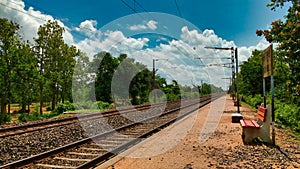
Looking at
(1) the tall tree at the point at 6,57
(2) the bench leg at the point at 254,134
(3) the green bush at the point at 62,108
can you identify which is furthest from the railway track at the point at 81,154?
(1) the tall tree at the point at 6,57

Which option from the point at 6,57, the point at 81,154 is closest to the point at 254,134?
the point at 81,154

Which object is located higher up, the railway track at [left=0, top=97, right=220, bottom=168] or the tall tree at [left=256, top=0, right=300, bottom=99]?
the tall tree at [left=256, top=0, right=300, bottom=99]

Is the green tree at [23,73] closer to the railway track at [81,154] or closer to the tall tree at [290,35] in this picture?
the railway track at [81,154]

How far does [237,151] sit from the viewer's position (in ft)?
21.0

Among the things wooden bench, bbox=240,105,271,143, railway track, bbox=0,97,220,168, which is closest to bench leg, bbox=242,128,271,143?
wooden bench, bbox=240,105,271,143

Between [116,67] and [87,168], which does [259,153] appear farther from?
[116,67]

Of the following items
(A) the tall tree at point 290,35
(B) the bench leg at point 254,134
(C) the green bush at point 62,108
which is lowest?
(C) the green bush at point 62,108

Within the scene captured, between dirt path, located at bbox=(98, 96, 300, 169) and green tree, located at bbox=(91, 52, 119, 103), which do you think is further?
green tree, located at bbox=(91, 52, 119, 103)

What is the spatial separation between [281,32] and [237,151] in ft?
14.0

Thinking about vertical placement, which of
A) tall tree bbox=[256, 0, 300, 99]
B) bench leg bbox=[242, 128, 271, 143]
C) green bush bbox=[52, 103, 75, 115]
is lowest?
green bush bbox=[52, 103, 75, 115]

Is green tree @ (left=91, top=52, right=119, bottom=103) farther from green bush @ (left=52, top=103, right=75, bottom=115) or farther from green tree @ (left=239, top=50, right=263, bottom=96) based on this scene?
green tree @ (left=239, top=50, right=263, bottom=96)

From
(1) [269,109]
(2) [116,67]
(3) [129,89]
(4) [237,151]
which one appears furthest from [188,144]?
(2) [116,67]

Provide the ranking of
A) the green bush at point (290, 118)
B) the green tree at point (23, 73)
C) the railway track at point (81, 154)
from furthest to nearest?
the green tree at point (23, 73) < the green bush at point (290, 118) < the railway track at point (81, 154)

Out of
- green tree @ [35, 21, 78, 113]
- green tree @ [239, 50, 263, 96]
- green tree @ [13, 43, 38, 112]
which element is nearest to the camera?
green tree @ [13, 43, 38, 112]
